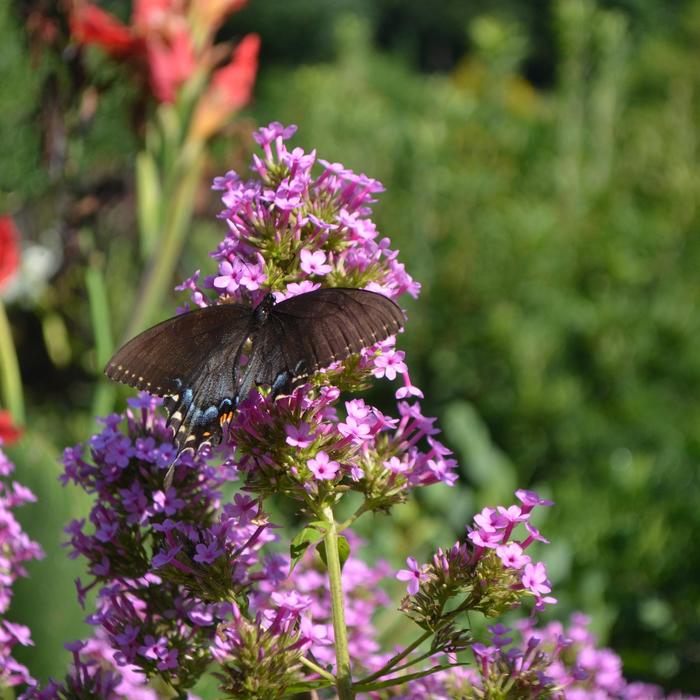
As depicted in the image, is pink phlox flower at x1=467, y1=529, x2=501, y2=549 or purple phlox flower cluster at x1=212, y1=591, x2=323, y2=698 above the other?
pink phlox flower at x1=467, y1=529, x2=501, y2=549

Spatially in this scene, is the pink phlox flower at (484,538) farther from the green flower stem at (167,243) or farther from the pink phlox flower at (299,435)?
the green flower stem at (167,243)

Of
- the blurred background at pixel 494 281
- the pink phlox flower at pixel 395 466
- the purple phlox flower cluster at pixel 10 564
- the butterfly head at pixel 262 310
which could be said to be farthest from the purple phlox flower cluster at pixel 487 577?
the blurred background at pixel 494 281

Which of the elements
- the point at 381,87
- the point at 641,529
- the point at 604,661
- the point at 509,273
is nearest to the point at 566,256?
the point at 509,273

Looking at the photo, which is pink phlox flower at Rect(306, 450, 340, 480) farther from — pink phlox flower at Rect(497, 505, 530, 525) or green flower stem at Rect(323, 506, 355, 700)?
pink phlox flower at Rect(497, 505, 530, 525)

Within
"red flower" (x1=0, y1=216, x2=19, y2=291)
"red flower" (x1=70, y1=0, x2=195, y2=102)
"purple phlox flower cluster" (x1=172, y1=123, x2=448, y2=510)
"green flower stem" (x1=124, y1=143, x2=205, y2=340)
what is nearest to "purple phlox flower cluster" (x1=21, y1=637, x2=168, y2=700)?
"purple phlox flower cluster" (x1=172, y1=123, x2=448, y2=510)

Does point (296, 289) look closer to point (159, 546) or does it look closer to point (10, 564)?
point (159, 546)

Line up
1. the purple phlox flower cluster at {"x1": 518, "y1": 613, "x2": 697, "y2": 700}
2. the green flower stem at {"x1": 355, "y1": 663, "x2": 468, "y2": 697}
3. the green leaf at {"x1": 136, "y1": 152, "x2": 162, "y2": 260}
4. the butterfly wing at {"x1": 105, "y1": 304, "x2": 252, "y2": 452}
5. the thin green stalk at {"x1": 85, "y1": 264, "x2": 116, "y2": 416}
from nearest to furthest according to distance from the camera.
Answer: the green flower stem at {"x1": 355, "y1": 663, "x2": 468, "y2": 697}
the butterfly wing at {"x1": 105, "y1": 304, "x2": 252, "y2": 452}
the purple phlox flower cluster at {"x1": 518, "y1": 613, "x2": 697, "y2": 700}
the thin green stalk at {"x1": 85, "y1": 264, "x2": 116, "y2": 416}
the green leaf at {"x1": 136, "y1": 152, "x2": 162, "y2": 260}

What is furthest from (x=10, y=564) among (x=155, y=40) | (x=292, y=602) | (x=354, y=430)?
(x=155, y=40)

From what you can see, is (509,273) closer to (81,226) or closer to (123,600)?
(81,226)
